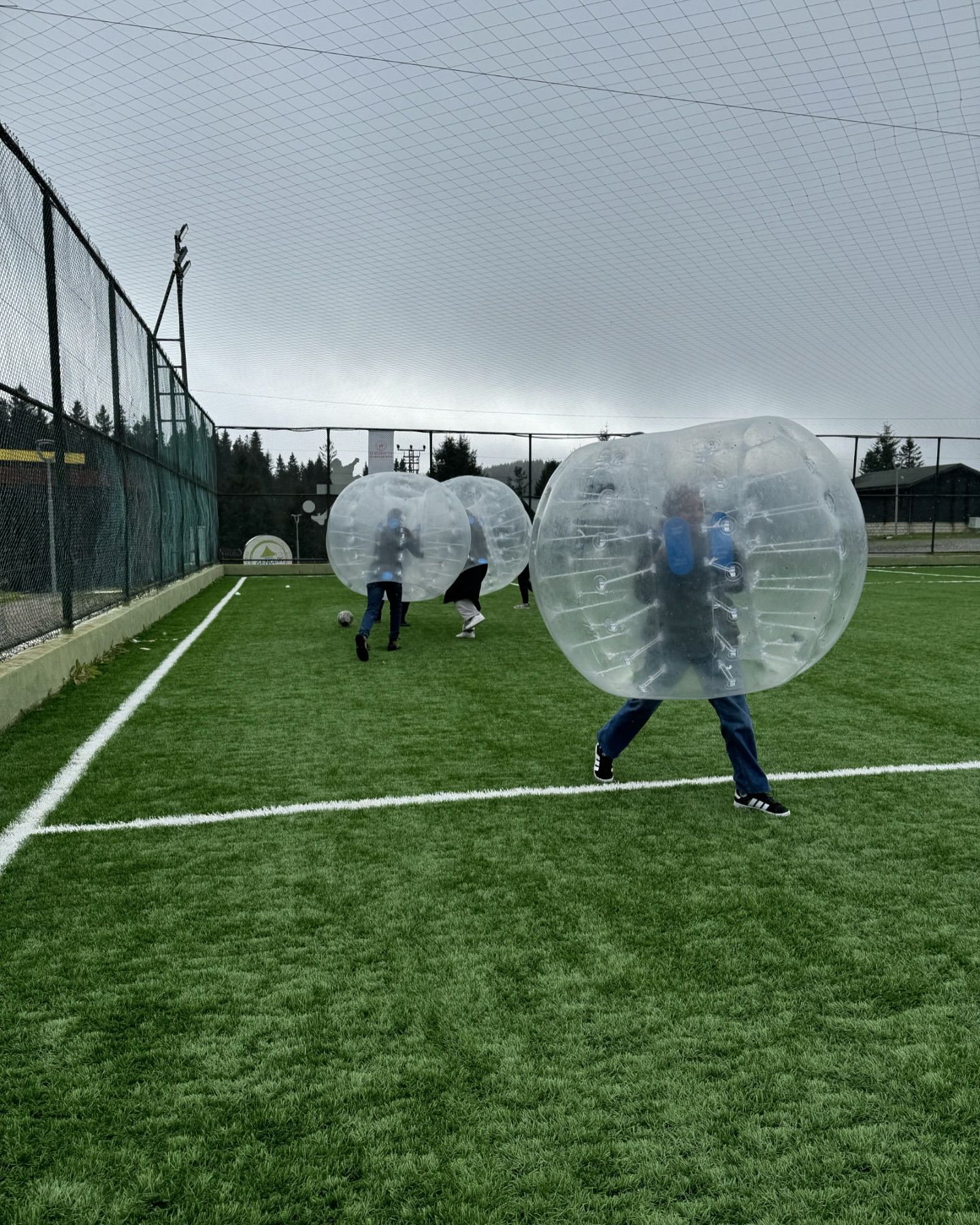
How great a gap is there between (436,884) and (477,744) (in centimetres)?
224

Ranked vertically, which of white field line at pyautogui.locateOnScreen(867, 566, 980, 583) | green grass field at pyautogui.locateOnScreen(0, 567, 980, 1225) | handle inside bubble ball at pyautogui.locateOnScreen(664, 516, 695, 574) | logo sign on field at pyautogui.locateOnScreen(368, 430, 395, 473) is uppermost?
logo sign on field at pyautogui.locateOnScreen(368, 430, 395, 473)

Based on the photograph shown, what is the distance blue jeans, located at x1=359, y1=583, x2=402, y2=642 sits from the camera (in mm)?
9398

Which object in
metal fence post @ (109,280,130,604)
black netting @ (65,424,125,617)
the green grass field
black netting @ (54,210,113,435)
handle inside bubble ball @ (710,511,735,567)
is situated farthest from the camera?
metal fence post @ (109,280,130,604)

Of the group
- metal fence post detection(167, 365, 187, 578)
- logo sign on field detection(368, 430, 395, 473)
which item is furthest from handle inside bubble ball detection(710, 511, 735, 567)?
logo sign on field detection(368, 430, 395, 473)

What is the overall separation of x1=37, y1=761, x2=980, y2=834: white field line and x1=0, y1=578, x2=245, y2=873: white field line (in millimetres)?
118

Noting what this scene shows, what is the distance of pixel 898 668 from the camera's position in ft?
28.5

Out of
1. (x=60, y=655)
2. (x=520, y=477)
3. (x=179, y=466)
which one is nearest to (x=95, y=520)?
(x=60, y=655)

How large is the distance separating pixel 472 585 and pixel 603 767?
603 centimetres

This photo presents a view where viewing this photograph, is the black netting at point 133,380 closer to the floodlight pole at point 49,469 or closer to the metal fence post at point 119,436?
the metal fence post at point 119,436

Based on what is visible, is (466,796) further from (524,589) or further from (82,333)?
(524,589)

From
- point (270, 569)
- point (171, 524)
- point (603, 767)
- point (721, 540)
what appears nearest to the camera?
point (721, 540)

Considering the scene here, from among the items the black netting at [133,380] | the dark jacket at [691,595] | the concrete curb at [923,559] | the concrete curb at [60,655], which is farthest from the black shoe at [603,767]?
the concrete curb at [923,559]

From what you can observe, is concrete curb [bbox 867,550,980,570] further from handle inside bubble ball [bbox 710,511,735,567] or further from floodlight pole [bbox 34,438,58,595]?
handle inside bubble ball [bbox 710,511,735,567]

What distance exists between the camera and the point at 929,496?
28625 mm
